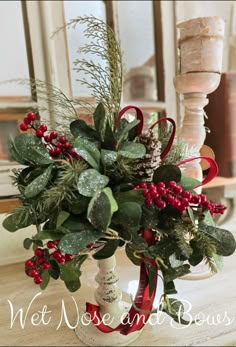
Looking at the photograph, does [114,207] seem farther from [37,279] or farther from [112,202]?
[37,279]

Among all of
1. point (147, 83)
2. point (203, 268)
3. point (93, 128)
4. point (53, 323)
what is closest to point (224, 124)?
point (147, 83)

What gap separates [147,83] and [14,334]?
3.17ft

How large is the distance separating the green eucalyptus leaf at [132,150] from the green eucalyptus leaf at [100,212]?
0.07 metres

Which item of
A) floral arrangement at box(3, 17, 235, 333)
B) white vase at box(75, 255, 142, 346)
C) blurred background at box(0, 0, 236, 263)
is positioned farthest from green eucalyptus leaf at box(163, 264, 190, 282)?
blurred background at box(0, 0, 236, 263)

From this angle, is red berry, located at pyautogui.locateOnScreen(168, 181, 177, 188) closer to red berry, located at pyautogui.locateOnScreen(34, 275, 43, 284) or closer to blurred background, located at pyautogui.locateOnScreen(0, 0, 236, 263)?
red berry, located at pyautogui.locateOnScreen(34, 275, 43, 284)

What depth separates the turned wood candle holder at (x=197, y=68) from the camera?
0.66 metres

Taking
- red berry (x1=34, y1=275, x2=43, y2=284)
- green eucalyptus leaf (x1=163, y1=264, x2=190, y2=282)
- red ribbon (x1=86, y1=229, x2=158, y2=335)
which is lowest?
red ribbon (x1=86, y1=229, x2=158, y2=335)

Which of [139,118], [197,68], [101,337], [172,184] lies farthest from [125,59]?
[101,337]

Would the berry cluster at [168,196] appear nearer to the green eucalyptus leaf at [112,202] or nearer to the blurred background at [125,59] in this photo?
the green eucalyptus leaf at [112,202]

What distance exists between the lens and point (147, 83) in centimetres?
118

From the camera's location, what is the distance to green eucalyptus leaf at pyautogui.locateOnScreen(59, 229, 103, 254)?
1.21 ft

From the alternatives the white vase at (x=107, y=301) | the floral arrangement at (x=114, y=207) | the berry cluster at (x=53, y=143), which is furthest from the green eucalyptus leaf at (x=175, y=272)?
the berry cluster at (x=53, y=143)

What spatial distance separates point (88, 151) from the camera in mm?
407

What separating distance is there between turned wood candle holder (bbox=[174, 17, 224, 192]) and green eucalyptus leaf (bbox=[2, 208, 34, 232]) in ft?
1.25
